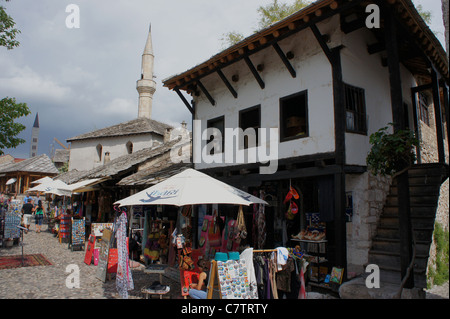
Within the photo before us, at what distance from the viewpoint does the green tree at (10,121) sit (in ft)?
32.5

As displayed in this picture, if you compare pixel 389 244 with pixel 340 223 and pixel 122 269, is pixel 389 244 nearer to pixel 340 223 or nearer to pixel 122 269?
pixel 340 223

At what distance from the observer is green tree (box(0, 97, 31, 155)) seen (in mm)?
9914

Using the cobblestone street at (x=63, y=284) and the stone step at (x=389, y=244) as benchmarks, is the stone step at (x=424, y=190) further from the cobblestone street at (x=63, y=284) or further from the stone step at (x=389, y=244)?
the cobblestone street at (x=63, y=284)

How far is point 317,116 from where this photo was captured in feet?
25.0

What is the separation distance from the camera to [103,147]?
2836 cm

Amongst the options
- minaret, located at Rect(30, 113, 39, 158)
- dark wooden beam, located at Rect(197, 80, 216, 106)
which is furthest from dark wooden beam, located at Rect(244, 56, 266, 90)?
minaret, located at Rect(30, 113, 39, 158)

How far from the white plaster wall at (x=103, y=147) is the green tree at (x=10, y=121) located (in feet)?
51.7

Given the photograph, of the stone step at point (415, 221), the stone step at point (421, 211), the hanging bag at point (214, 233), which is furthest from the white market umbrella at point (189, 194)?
the stone step at point (421, 211)

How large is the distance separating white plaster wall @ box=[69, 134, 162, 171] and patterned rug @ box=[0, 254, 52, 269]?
16447 mm

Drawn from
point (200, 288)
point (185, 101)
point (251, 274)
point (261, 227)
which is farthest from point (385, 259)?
point (185, 101)

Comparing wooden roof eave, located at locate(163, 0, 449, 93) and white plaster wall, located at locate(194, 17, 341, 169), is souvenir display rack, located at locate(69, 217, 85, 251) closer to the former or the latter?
white plaster wall, located at locate(194, 17, 341, 169)

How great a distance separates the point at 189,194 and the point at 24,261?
6.94 metres
